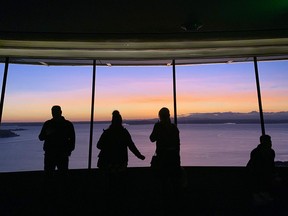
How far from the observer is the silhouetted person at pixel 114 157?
226cm

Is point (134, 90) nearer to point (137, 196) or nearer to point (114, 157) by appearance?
point (137, 196)

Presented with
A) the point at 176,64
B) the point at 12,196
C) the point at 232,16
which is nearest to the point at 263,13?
the point at 232,16

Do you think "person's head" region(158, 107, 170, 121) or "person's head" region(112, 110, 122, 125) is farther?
"person's head" region(158, 107, 170, 121)

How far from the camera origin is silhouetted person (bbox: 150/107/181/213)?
7.77 ft

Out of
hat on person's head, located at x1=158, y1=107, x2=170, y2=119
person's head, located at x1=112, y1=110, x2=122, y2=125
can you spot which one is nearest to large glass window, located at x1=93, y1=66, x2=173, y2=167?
hat on person's head, located at x1=158, y1=107, x2=170, y2=119

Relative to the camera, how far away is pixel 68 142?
283cm

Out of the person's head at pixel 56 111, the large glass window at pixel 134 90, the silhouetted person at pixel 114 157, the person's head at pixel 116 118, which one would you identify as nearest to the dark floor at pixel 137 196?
the silhouetted person at pixel 114 157

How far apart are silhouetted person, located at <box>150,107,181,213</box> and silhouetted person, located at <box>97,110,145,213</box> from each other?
430 mm

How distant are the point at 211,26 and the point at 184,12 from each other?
671 mm

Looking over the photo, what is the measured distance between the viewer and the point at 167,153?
2.37 metres

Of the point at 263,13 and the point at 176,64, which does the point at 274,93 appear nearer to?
the point at 176,64

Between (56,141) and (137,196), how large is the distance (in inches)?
64.4

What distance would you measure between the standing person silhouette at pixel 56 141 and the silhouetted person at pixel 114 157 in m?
0.78

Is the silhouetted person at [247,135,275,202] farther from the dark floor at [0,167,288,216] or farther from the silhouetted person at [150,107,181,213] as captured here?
the silhouetted person at [150,107,181,213]
